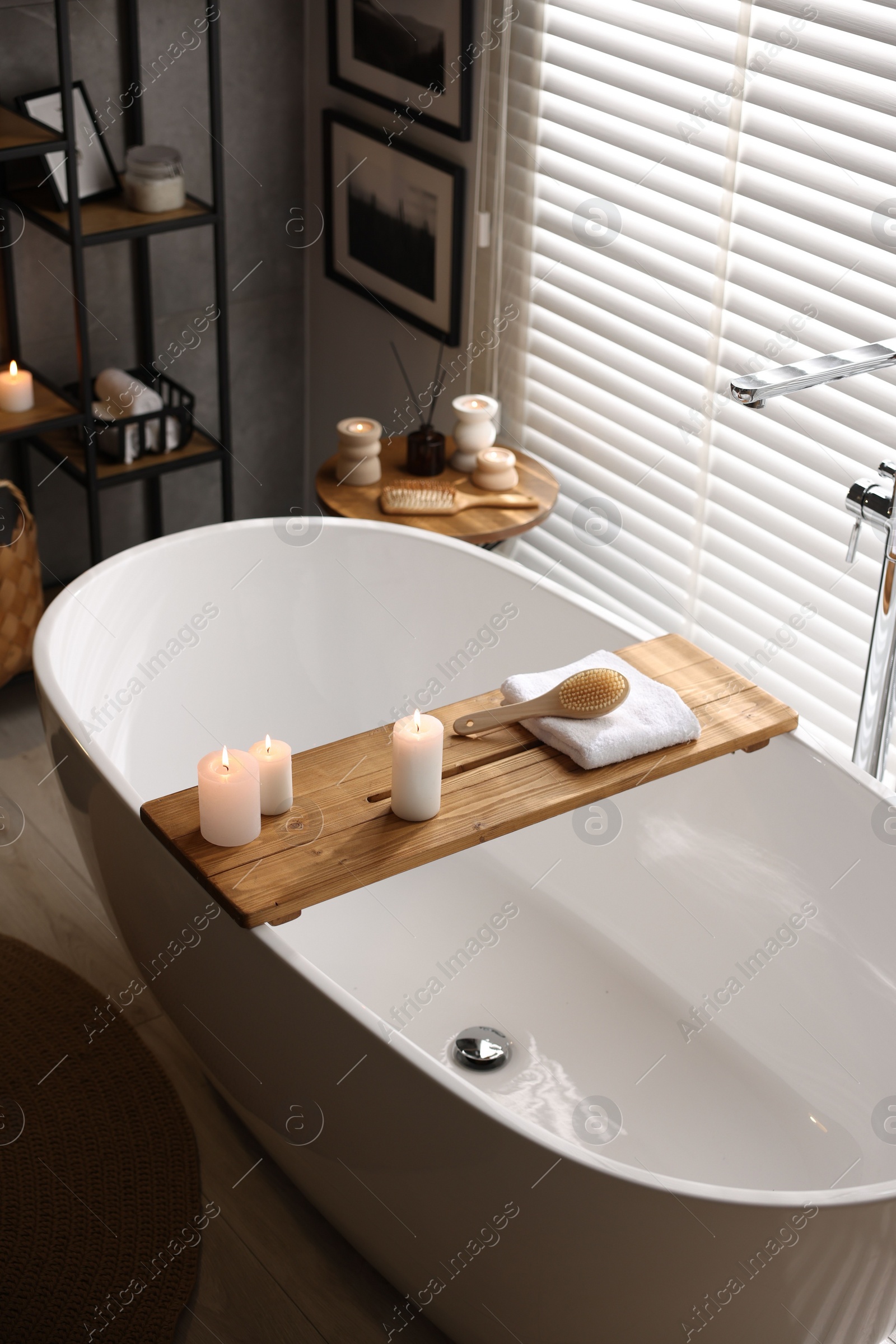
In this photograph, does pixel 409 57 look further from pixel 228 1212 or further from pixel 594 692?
pixel 228 1212

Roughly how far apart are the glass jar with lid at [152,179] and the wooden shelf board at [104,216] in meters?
0.02

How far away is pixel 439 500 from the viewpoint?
2.74 m

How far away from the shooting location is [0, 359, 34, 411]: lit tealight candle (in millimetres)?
2928

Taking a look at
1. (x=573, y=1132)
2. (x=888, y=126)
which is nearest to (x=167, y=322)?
(x=888, y=126)

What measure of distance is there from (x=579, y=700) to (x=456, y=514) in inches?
34.9

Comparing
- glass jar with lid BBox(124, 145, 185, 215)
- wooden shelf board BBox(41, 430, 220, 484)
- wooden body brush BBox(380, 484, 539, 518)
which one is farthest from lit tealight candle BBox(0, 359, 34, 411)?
wooden body brush BBox(380, 484, 539, 518)

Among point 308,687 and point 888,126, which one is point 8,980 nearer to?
point 308,687

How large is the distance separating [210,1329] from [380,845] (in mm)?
718

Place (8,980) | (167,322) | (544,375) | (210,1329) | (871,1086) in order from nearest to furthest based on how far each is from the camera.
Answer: (210,1329), (871,1086), (8,980), (544,375), (167,322)

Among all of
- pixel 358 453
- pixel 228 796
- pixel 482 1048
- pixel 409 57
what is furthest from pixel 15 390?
pixel 482 1048

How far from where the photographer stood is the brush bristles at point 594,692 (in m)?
1.94

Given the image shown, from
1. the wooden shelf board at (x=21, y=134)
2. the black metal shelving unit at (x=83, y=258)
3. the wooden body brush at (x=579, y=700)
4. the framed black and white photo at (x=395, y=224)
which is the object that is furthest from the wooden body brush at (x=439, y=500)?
the wooden shelf board at (x=21, y=134)

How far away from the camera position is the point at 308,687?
2654 millimetres

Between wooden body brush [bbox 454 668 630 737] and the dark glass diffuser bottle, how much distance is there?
1006 millimetres
